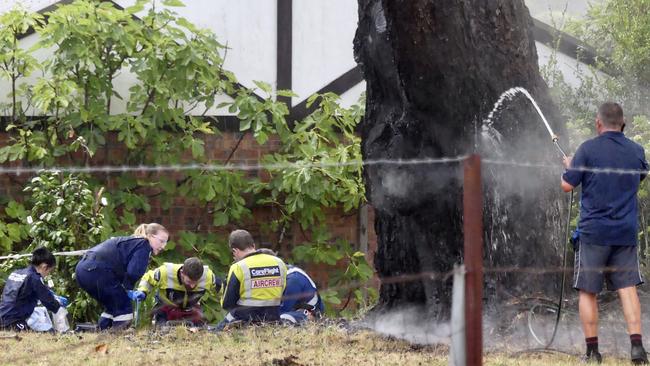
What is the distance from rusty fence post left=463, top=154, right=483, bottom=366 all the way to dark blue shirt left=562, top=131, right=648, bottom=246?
6.16 feet

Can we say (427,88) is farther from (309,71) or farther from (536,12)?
(536,12)

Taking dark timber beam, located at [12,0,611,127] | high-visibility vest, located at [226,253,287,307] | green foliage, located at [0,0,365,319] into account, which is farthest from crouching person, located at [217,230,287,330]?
dark timber beam, located at [12,0,611,127]

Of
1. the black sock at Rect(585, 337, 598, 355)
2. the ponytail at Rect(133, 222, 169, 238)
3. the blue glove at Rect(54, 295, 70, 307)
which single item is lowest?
the black sock at Rect(585, 337, 598, 355)

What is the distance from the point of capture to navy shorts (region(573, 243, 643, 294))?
23.2ft

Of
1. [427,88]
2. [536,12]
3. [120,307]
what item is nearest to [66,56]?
[120,307]

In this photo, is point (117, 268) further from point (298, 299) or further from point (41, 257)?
point (298, 299)

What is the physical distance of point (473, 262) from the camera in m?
5.24

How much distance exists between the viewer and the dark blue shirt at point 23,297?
396 inches

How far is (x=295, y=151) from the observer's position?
12906 millimetres

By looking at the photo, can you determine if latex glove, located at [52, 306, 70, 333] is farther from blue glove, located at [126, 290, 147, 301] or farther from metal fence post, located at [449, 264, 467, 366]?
metal fence post, located at [449, 264, 467, 366]

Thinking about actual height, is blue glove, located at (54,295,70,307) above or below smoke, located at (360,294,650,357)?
above

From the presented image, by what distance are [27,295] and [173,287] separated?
48.6 inches

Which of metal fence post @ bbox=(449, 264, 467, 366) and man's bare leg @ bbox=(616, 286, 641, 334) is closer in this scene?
metal fence post @ bbox=(449, 264, 467, 366)

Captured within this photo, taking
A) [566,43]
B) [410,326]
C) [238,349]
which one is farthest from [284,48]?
[238,349]
